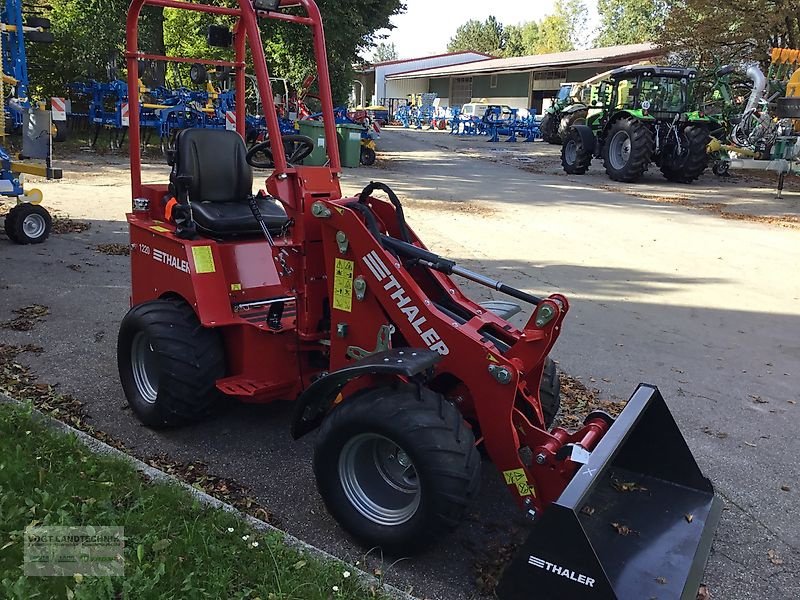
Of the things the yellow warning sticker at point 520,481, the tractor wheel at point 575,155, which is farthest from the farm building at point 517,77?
the yellow warning sticker at point 520,481

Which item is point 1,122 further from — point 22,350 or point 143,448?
point 143,448

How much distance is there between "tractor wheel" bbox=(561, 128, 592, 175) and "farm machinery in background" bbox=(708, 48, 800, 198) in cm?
308

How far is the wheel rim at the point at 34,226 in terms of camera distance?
8.17 metres

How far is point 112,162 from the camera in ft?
56.0

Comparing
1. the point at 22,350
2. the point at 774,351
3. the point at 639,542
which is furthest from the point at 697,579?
the point at 22,350

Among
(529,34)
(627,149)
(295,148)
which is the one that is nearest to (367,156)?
(627,149)

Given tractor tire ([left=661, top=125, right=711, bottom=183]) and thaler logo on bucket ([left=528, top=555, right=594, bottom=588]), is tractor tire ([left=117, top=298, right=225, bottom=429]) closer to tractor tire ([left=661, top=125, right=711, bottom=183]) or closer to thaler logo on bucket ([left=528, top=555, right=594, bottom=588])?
thaler logo on bucket ([left=528, top=555, right=594, bottom=588])

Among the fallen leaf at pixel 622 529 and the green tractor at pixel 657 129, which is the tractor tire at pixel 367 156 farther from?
the fallen leaf at pixel 622 529

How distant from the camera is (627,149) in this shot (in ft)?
A: 57.0

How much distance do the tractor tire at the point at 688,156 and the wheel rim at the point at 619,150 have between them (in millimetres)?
916

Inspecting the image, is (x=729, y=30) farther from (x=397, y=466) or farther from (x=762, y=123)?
(x=397, y=466)

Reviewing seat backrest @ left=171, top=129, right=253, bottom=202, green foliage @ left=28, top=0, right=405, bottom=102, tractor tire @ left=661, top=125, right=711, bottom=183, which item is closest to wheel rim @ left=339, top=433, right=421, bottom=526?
seat backrest @ left=171, top=129, right=253, bottom=202

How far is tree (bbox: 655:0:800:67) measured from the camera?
20.7 meters

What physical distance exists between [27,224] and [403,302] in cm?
683
